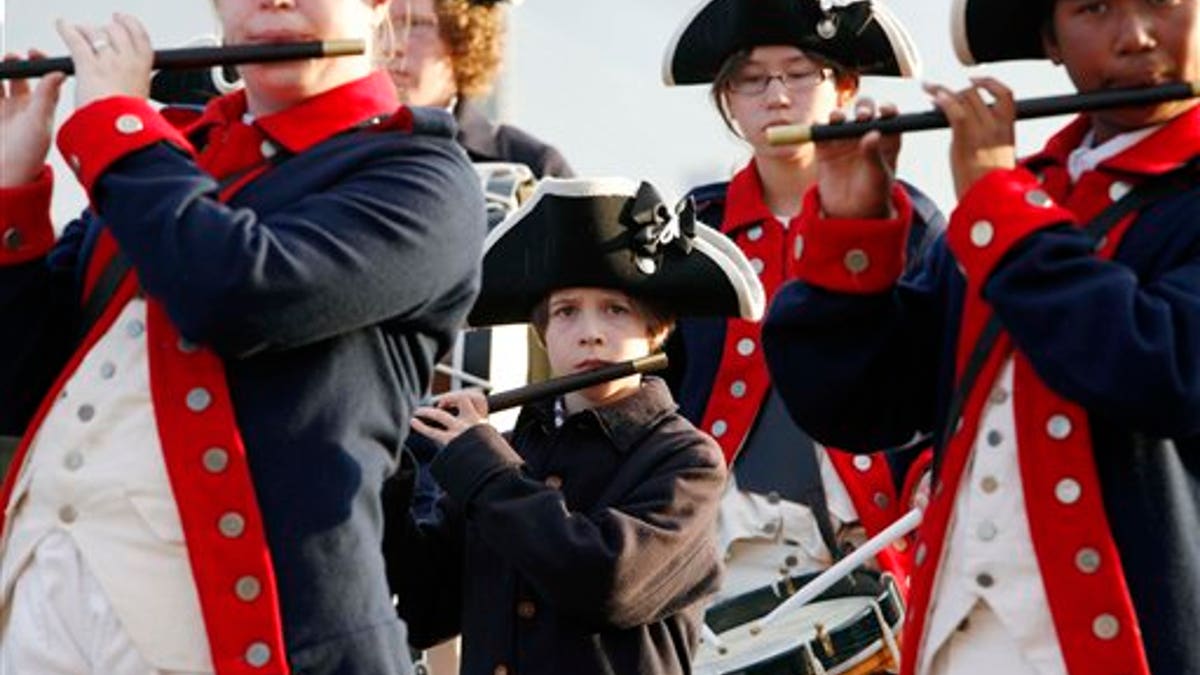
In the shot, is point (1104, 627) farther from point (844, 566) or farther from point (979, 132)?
point (844, 566)

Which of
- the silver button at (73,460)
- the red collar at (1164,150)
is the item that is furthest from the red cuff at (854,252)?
the silver button at (73,460)

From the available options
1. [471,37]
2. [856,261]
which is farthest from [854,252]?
[471,37]

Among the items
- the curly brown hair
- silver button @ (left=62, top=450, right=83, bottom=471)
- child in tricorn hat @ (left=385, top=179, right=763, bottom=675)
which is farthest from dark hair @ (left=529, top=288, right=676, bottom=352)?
silver button @ (left=62, top=450, right=83, bottom=471)

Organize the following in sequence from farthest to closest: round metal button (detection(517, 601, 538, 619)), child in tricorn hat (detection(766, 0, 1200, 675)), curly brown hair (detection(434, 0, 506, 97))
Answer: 1. curly brown hair (detection(434, 0, 506, 97))
2. round metal button (detection(517, 601, 538, 619))
3. child in tricorn hat (detection(766, 0, 1200, 675))

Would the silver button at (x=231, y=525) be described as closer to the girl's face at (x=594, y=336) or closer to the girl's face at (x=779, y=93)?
the girl's face at (x=594, y=336)

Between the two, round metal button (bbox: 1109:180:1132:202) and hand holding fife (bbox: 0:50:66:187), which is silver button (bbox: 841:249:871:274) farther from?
hand holding fife (bbox: 0:50:66:187)

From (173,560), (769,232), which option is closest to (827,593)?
(769,232)

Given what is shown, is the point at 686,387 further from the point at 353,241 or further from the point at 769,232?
the point at 353,241

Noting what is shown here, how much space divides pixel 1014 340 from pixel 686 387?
2.65 meters

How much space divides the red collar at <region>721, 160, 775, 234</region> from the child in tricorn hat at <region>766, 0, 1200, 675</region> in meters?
2.46

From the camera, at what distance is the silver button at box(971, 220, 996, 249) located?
203 inches

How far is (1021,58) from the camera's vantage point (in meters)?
5.67

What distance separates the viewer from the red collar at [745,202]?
799 cm

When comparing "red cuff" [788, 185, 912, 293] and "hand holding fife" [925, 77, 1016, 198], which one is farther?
"red cuff" [788, 185, 912, 293]
